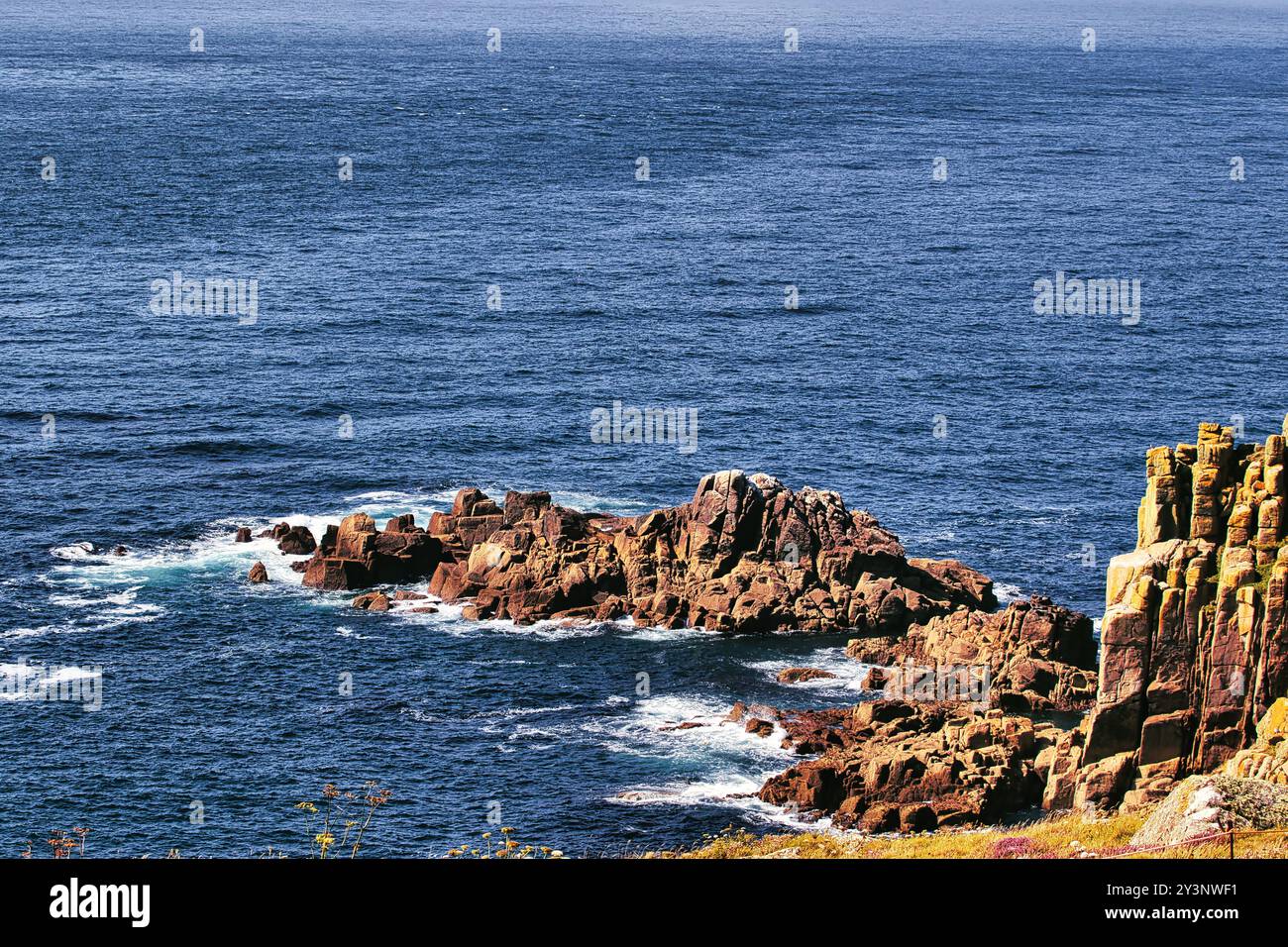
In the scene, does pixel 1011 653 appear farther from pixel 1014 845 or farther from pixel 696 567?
pixel 1014 845

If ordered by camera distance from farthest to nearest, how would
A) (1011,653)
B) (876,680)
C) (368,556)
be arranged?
(368,556) < (876,680) < (1011,653)

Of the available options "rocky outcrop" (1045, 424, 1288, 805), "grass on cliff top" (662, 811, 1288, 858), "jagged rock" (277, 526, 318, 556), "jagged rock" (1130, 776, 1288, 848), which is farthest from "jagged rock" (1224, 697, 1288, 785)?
"jagged rock" (277, 526, 318, 556)

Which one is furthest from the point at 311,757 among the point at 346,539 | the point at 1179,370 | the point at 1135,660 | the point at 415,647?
the point at 1179,370

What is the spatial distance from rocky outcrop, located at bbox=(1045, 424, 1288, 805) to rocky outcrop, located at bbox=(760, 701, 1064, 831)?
566 cm

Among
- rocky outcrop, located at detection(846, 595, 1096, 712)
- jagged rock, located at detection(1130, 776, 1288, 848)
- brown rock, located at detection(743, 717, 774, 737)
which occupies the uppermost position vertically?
jagged rock, located at detection(1130, 776, 1288, 848)

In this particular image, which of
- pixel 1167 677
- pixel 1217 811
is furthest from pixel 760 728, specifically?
pixel 1217 811

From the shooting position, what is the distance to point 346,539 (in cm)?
13275

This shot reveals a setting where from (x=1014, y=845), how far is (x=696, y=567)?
6034cm

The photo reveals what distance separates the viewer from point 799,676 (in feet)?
380

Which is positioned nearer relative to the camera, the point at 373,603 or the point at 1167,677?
the point at 1167,677

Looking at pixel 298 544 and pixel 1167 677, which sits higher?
pixel 1167 677

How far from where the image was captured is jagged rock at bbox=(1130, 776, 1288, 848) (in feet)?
197

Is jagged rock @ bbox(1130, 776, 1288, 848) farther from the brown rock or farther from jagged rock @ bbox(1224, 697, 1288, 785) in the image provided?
the brown rock

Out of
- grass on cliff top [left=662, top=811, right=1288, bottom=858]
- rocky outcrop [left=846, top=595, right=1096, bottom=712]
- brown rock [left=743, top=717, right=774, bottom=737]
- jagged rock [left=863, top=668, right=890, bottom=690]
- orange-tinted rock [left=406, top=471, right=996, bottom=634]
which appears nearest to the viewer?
grass on cliff top [left=662, top=811, right=1288, bottom=858]
